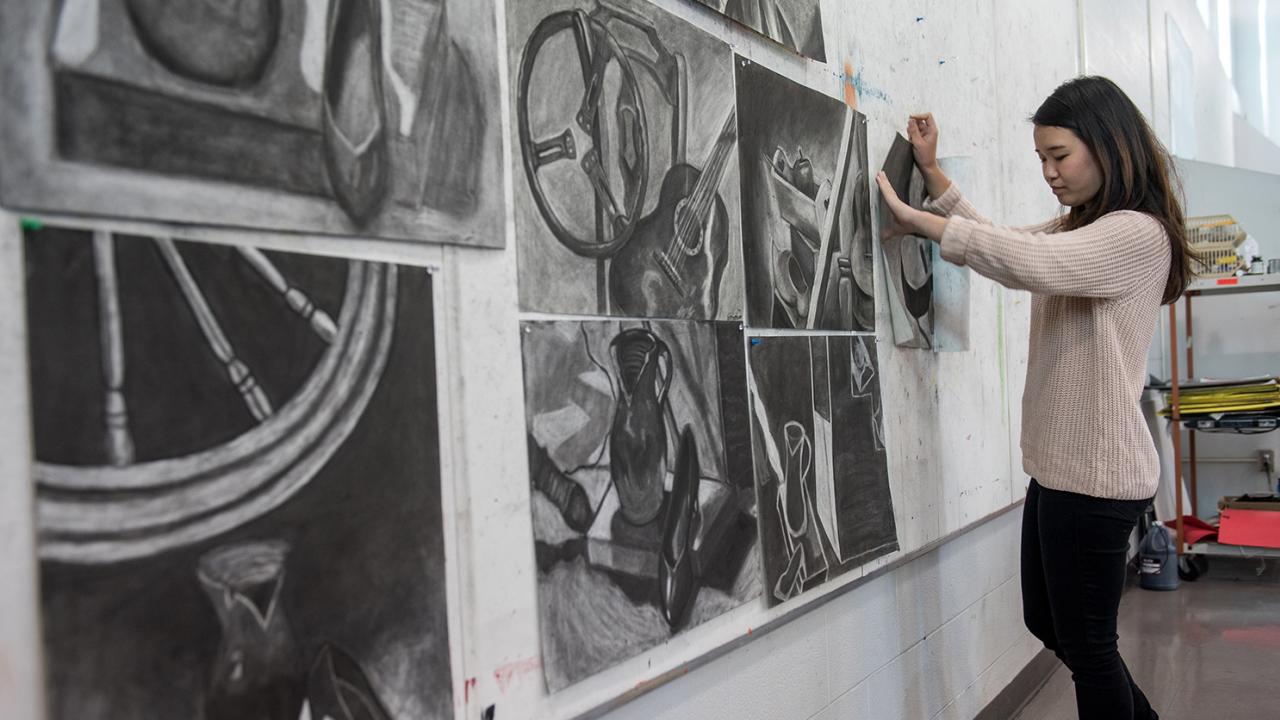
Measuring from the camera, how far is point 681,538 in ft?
4.17

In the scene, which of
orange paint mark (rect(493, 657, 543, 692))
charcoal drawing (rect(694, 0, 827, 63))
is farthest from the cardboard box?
orange paint mark (rect(493, 657, 543, 692))

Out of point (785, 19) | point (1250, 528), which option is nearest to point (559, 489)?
point (785, 19)

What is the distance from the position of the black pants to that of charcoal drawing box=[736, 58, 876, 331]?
0.50 meters

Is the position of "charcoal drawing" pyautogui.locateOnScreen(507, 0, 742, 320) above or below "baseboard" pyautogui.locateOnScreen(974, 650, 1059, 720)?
above


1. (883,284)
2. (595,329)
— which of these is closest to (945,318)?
(883,284)

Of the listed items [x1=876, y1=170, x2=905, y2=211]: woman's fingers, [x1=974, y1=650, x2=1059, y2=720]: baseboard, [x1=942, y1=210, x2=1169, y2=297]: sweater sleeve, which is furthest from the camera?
[x1=974, y1=650, x2=1059, y2=720]: baseboard

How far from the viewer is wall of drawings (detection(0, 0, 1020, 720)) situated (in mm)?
661

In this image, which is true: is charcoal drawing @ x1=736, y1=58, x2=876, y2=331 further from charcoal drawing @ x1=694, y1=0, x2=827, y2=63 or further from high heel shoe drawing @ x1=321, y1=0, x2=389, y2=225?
high heel shoe drawing @ x1=321, y1=0, x2=389, y2=225

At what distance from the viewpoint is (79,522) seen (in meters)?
0.65

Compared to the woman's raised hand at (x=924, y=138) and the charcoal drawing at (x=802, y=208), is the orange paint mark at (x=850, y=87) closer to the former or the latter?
the charcoal drawing at (x=802, y=208)

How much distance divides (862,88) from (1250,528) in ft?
10.9

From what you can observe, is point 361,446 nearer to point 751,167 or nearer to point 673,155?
point 673,155

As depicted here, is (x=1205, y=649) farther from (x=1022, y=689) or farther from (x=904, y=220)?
(x=904, y=220)

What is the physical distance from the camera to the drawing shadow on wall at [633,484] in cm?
106
